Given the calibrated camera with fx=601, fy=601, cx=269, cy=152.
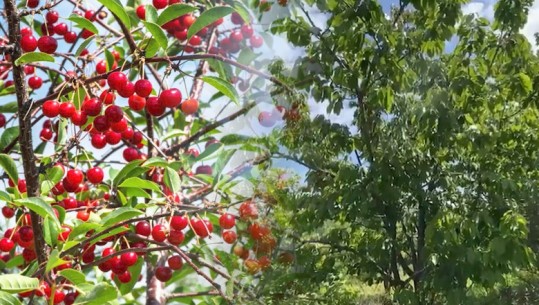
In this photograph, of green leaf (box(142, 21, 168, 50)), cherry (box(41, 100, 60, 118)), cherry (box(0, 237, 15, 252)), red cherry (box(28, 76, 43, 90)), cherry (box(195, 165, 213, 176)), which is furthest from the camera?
cherry (box(195, 165, 213, 176))

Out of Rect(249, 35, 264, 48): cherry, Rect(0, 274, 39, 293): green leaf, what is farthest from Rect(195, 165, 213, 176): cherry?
Rect(0, 274, 39, 293): green leaf


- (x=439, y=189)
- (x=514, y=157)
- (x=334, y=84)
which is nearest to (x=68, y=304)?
(x=334, y=84)

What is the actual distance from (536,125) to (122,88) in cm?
165

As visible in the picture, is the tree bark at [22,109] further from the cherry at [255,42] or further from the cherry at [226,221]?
the cherry at [255,42]

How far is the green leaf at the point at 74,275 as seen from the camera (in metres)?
0.57

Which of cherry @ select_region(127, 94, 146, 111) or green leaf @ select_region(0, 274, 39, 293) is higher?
cherry @ select_region(127, 94, 146, 111)

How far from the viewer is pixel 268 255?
777mm

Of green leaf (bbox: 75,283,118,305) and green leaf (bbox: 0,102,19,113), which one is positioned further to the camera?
green leaf (bbox: 0,102,19,113)

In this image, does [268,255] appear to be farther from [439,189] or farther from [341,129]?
[439,189]

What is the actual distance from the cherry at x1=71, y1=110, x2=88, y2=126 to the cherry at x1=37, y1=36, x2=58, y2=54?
9 centimetres

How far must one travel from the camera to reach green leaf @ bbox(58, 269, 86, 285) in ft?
1.87

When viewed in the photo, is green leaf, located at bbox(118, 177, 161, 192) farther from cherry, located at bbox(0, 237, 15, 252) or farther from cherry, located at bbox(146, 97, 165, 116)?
cherry, located at bbox(0, 237, 15, 252)

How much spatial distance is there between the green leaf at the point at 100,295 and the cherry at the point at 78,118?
0.57 ft

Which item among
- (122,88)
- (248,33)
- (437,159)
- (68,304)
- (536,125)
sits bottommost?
(68,304)
